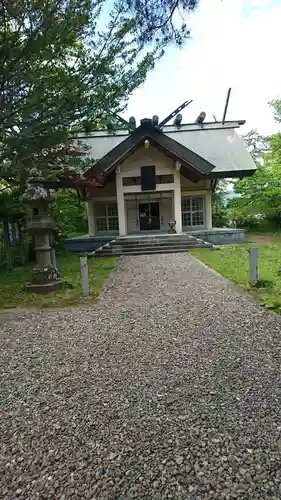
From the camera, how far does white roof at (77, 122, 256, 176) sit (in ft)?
57.5

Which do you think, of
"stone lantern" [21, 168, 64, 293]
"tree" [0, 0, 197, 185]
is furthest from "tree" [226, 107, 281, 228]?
"stone lantern" [21, 168, 64, 293]

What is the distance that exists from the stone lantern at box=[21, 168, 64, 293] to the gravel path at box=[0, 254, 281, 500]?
2.03 m

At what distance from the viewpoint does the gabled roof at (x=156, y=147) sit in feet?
49.5

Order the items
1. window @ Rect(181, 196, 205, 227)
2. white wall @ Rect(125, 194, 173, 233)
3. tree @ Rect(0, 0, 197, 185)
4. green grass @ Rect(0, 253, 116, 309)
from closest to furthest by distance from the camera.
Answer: tree @ Rect(0, 0, 197, 185), green grass @ Rect(0, 253, 116, 309), window @ Rect(181, 196, 205, 227), white wall @ Rect(125, 194, 173, 233)

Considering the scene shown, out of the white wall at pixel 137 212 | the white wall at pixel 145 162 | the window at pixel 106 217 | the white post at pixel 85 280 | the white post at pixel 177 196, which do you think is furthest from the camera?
the white wall at pixel 137 212

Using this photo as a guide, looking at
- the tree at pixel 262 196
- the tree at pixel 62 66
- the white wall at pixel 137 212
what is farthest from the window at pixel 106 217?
the tree at pixel 62 66

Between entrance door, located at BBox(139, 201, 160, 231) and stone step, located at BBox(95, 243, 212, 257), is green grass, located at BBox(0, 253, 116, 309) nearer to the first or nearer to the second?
stone step, located at BBox(95, 243, 212, 257)

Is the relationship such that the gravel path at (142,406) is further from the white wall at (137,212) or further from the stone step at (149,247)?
the white wall at (137,212)

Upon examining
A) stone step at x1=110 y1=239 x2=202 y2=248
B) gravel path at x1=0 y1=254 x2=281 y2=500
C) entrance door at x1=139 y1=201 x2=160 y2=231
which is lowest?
gravel path at x1=0 y1=254 x2=281 y2=500

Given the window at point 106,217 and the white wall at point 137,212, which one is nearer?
the window at point 106,217

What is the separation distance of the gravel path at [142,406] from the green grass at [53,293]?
113 cm

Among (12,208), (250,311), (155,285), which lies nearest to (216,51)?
(250,311)

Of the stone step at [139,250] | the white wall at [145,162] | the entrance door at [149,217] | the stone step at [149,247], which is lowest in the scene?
the stone step at [139,250]

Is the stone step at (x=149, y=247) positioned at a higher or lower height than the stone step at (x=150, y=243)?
lower
